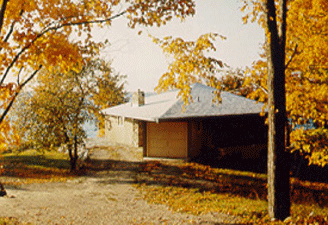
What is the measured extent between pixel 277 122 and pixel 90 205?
6.86m

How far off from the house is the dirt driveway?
4589 mm

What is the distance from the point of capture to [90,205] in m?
10.0

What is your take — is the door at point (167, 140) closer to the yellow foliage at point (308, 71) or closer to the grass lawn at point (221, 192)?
the grass lawn at point (221, 192)

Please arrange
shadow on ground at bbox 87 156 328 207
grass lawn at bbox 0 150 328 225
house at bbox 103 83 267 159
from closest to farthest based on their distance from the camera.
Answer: grass lawn at bbox 0 150 328 225 < shadow on ground at bbox 87 156 328 207 < house at bbox 103 83 267 159

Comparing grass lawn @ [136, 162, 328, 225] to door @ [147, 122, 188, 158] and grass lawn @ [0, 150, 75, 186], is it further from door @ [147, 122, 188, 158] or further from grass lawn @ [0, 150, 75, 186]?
grass lawn @ [0, 150, 75, 186]

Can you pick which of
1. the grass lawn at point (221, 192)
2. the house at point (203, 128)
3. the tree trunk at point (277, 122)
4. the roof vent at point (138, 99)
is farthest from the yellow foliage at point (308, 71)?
the roof vent at point (138, 99)

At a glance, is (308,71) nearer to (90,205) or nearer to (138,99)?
(90,205)

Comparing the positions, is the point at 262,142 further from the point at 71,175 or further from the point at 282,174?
the point at 282,174

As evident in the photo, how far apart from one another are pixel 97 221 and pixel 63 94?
926cm

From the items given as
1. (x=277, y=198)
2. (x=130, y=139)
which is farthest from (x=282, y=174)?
(x=130, y=139)

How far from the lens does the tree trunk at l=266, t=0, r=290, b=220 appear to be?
24.0 ft

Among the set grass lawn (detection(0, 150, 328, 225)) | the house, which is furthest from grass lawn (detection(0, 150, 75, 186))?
the house

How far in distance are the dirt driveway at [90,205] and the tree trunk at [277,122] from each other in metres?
1.49

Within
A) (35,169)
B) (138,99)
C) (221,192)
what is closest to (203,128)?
(138,99)
